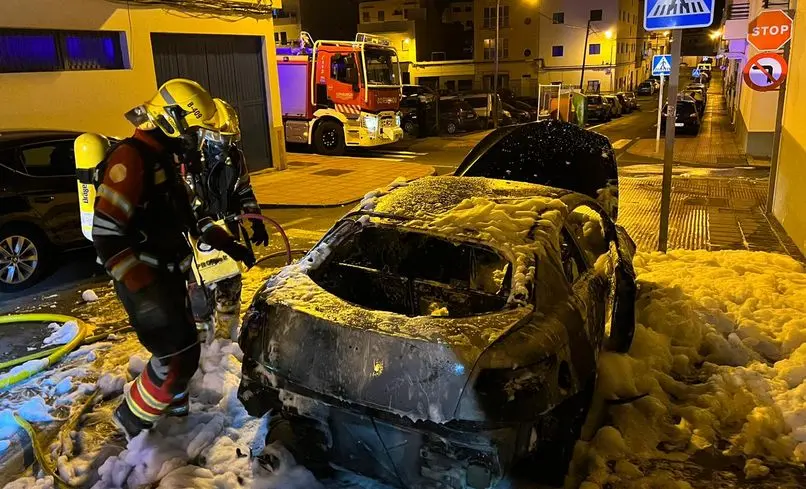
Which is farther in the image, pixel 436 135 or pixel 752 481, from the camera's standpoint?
pixel 436 135

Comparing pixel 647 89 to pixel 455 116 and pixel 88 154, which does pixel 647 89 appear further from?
pixel 88 154

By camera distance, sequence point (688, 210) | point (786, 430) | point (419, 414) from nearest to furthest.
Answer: point (419, 414)
point (786, 430)
point (688, 210)

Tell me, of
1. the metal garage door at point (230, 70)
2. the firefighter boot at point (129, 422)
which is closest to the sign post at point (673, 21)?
the firefighter boot at point (129, 422)

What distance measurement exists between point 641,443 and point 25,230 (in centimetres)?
644

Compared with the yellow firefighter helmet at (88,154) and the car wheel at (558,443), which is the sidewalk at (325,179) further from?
the car wheel at (558,443)

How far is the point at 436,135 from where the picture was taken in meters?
25.1

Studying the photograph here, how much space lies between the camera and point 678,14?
21.5 feet

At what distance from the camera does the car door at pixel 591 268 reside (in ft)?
12.0

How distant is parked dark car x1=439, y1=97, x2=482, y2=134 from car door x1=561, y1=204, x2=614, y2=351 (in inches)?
825

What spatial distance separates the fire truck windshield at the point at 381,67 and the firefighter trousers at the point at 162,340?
604 inches

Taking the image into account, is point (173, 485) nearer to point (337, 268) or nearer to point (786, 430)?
point (337, 268)

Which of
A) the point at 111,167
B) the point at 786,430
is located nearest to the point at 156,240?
the point at 111,167

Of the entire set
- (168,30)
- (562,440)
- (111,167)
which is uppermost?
(168,30)

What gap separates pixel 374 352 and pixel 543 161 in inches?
168
